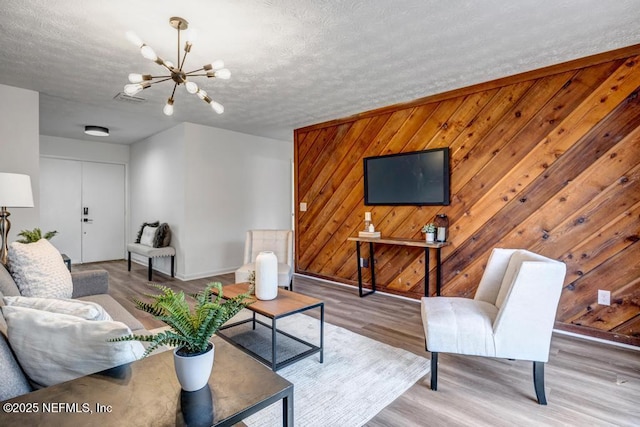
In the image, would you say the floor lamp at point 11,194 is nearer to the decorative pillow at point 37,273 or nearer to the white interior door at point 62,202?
the decorative pillow at point 37,273

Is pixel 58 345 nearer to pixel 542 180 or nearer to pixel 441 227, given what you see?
pixel 441 227

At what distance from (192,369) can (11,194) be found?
2748 mm

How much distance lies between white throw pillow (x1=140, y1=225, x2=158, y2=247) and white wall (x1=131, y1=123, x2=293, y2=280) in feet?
0.88

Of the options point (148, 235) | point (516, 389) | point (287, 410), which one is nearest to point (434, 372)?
point (516, 389)

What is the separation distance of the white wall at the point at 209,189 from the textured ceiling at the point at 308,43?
4.47 feet

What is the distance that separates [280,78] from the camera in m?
3.31

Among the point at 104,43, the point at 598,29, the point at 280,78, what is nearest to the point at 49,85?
the point at 104,43

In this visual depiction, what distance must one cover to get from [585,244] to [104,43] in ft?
14.5

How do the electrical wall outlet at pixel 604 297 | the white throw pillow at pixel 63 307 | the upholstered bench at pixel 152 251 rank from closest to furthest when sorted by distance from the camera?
the white throw pillow at pixel 63 307
the electrical wall outlet at pixel 604 297
the upholstered bench at pixel 152 251

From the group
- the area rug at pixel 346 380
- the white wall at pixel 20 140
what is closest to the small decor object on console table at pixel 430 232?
the area rug at pixel 346 380

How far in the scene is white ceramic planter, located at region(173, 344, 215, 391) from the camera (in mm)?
1080

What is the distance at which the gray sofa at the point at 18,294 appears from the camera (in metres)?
1.07

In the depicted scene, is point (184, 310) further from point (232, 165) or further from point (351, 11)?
point (232, 165)

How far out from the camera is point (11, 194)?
8.84 ft
